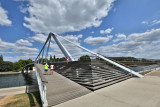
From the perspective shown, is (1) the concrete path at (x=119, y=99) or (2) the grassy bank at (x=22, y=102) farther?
(2) the grassy bank at (x=22, y=102)

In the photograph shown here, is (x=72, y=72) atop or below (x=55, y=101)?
atop

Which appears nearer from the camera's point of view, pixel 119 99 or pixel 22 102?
pixel 119 99

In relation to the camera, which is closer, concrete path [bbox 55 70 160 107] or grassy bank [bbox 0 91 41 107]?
concrete path [bbox 55 70 160 107]

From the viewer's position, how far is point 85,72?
917 centimetres

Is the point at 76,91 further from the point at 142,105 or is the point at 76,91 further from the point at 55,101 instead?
the point at 142,105

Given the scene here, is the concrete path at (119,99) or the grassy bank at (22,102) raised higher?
the concrete path at (119,99)

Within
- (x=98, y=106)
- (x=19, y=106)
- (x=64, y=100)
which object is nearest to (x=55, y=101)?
(x=64, y=100)

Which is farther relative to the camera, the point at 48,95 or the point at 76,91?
the point at 76,91

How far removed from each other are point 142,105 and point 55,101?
15.8 ft

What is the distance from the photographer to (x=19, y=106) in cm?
612

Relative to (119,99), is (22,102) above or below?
below

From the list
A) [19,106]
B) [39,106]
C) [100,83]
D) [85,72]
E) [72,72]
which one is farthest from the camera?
[72,72]

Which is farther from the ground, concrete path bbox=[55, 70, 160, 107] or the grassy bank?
concrete path bbox=[55, 70, 160, 107]

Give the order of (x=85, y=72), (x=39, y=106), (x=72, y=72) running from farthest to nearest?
(x=72, y=72) → (x=85, y=72) → (x=39, y=106)
